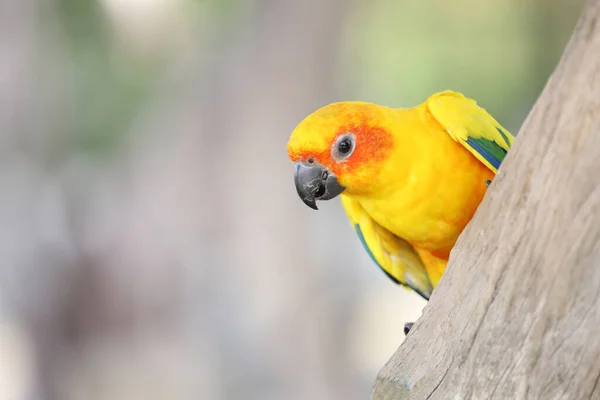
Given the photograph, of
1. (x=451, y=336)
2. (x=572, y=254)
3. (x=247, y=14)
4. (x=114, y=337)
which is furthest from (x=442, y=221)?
(x=114, y=337)

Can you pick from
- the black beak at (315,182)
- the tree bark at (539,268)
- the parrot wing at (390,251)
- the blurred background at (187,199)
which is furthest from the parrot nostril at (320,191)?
the blurred background at (187,199)

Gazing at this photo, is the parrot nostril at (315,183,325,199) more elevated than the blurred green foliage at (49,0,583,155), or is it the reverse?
the blurred green foliage at (49,0,583,155)

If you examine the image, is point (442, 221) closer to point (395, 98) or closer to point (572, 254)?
point (572, 254)

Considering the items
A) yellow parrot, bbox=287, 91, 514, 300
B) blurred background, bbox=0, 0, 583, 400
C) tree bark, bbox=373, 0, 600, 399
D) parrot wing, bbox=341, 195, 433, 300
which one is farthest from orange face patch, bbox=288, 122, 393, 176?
blurred background, bbox=0, 0, 583, 400

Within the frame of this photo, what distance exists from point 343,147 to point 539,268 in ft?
1.48

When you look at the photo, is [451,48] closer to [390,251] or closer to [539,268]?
[390,251]

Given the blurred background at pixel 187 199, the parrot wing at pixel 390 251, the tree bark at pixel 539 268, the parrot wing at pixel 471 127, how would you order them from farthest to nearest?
the blurred background at pixel 187 199, the parrot wing at pixel 390 251, the parrot wing at pixel 471 127, the tree bark at pixel 539 268

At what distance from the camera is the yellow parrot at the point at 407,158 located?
2.99 ft

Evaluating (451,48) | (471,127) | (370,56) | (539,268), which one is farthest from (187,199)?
(539,268)

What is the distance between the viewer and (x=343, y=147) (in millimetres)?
923

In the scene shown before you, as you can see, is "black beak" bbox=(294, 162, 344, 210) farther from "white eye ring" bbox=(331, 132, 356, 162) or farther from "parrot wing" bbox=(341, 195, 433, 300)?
"parrot wing" bbox=(341, 195, 433, 300)

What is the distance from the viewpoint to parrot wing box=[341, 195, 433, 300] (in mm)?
1101

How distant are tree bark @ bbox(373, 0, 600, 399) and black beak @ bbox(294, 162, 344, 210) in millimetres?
342

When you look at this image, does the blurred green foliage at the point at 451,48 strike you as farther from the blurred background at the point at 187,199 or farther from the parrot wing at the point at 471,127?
the parrot wing at the point at 471,127
